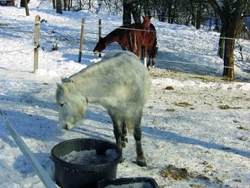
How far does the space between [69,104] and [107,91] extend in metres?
0.43

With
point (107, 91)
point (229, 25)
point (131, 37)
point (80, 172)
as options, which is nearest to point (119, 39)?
point (131, 37)

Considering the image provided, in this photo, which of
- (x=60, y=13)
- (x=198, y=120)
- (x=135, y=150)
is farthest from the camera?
(x=60, y=13)

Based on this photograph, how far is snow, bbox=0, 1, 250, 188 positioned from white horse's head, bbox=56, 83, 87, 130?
0.57 meters

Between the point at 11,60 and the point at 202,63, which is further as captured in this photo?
the point at 202,63

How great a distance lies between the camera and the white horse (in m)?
3.24

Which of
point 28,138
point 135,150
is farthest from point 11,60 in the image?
point 135,150

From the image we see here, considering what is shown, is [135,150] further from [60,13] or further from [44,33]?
[60,13]

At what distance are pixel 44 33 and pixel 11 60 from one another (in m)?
4.08

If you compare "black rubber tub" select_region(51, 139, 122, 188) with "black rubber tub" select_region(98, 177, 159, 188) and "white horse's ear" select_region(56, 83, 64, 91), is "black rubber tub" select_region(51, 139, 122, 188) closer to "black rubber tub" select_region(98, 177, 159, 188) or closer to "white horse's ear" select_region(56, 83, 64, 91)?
"black rubber tub" select_region(98, 177, 159, 188)

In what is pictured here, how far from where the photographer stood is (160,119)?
5.59 m

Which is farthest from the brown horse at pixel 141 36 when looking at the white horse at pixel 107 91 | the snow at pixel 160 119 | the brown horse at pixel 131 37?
the white horse at pixel 107 91

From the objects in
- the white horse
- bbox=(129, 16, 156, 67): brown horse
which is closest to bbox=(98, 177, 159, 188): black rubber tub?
the white horse

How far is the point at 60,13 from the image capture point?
19.0 meters

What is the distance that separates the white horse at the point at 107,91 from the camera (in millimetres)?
3243
